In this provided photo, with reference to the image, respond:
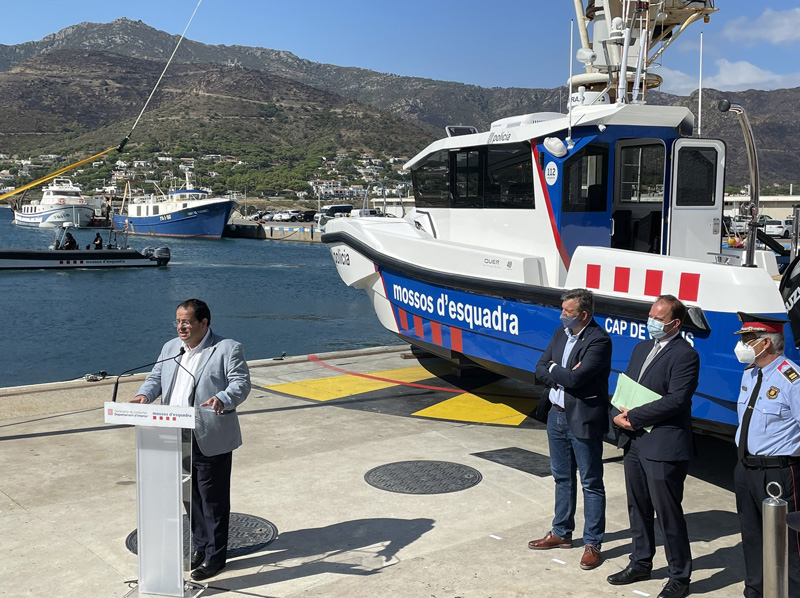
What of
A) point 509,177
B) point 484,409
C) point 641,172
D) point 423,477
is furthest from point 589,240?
point 423,477

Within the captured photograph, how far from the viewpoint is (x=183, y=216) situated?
81500 millimetres

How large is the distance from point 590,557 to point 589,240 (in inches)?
164

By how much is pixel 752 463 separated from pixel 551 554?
1.45 meters

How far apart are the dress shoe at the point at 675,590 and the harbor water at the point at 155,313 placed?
15378mm

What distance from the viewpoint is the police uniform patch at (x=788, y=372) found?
396 centimetres

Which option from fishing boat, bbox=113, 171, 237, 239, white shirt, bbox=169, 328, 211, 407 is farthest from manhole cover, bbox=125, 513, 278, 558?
fishing boat, bbox=113, 171, 237, 239

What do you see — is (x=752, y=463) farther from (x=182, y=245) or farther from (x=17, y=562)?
(x=182, y=245)

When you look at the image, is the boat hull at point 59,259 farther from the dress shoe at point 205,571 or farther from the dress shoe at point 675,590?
the dress shoe at point 675,590

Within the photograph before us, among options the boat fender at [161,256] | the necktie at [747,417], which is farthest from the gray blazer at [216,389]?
the boat fender at [161,256]

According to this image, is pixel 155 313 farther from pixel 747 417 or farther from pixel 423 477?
pixel 747 417

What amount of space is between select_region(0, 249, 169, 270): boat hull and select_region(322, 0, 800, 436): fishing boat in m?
35.6

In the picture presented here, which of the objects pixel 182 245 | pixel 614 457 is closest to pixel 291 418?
pixel 614 457

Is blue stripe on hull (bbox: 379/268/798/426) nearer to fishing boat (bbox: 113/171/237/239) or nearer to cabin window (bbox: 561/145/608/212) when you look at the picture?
cabin window (bbox: 561/145/608/212)

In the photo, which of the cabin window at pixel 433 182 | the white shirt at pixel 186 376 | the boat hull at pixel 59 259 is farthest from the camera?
the boat hull at pixel 59 259
